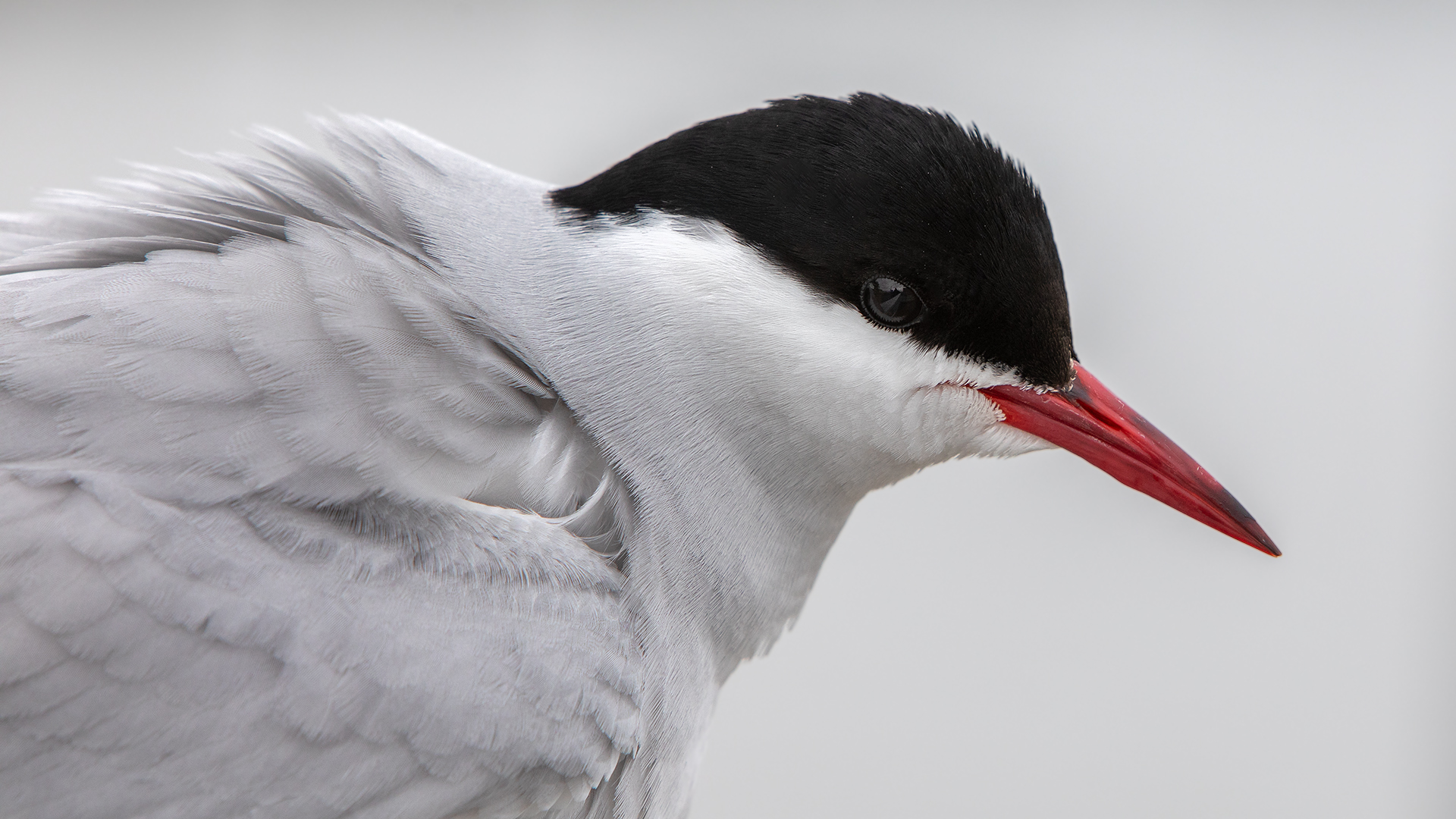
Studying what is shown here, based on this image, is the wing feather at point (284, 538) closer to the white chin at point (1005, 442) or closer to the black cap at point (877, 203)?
the black cap at point (877, 203)

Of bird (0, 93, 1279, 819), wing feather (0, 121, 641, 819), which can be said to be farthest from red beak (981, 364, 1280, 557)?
wing feather (0, 121, 641, 819)

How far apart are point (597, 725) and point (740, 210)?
367 millimetres

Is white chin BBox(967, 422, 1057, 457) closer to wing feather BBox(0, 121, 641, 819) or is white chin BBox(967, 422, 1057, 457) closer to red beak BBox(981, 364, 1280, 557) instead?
red beak BBox(981, 364, 1280, 557)

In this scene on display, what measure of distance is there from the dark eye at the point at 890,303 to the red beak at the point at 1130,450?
125 millimetres

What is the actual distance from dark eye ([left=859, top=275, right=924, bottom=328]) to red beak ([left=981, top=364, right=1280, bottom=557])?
0.41 ft

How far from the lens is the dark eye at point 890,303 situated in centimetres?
76

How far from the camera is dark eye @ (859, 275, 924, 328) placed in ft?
2.49

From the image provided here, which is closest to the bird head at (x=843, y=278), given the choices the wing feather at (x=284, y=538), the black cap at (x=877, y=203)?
the black cap at (x=877, y=203)

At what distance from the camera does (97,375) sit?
67cm

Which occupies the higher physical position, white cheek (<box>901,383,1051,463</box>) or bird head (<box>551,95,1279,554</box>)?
bird head (<box>551,95,1279,554</box>)

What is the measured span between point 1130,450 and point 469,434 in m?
0.51

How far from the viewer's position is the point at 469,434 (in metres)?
0.74

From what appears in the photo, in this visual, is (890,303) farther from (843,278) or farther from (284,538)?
(284,538)

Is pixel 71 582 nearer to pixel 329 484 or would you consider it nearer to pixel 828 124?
pixel 329 484
